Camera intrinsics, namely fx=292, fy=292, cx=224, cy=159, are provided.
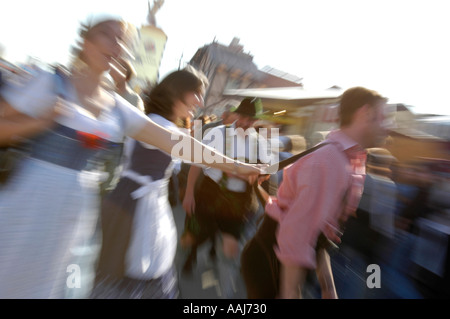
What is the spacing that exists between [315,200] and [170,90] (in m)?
1.05

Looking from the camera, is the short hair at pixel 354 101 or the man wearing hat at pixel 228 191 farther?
the man wearing hat at pixel 228 191

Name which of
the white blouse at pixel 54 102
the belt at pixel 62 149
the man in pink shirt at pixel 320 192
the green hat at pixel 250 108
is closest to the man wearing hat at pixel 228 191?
the green hat at pixel 250 108

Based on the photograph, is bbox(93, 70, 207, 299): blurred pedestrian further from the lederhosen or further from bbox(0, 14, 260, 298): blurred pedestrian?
the lederhosen

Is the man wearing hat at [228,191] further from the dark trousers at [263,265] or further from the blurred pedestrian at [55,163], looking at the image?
the blurred pedestrian at [55,163]

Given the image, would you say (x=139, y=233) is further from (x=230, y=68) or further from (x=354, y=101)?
(x=230, y=68)

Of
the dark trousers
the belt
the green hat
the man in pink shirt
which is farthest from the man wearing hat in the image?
the belt

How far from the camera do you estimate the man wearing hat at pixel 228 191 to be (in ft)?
8.55

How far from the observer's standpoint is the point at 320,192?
4.42 feet

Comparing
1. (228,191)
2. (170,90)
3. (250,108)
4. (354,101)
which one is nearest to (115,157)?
(170,90)

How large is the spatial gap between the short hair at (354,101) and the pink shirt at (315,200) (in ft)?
0.70

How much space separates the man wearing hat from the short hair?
1137 mm
